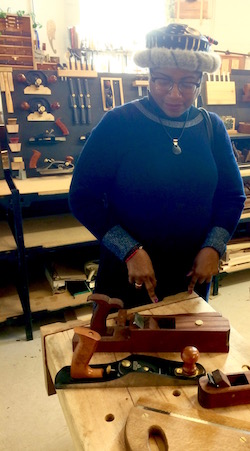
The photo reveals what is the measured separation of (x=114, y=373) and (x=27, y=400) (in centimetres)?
120

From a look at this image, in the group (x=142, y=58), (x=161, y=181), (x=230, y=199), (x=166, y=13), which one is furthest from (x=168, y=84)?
(x=166, y=13)

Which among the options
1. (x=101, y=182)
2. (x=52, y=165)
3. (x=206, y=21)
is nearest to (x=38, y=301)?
(x=52, y=165)

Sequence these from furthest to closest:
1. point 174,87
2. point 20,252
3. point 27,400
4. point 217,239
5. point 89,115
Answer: point 89,115 < point 20,252 < point 27,400 < point 217,239 < point 174,87

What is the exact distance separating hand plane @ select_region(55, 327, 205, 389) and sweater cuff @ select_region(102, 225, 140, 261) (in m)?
0.30

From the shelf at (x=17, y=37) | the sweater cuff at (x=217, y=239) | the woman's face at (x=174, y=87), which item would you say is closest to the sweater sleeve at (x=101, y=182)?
the woman's face at (x=174, y=87)

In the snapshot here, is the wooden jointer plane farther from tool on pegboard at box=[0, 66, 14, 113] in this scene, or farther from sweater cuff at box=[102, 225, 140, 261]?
tool on pegboard at box=[0, 66, 14, 113]

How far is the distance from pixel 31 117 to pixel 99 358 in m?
1.69

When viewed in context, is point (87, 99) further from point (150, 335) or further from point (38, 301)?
point (150, 335)

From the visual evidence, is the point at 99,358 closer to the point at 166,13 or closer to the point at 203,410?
the point at 203,410

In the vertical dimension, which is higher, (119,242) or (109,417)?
(119,242)

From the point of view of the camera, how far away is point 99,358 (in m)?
0.90

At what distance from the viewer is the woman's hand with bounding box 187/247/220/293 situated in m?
1.12

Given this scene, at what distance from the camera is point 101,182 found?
1.07 m

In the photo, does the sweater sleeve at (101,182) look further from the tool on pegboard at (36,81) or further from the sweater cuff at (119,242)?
the tool on pegboard at (36,81)
